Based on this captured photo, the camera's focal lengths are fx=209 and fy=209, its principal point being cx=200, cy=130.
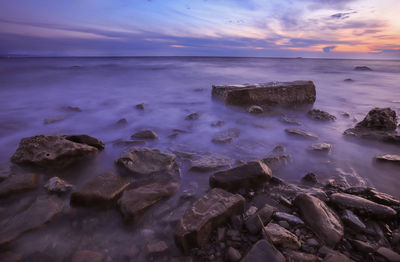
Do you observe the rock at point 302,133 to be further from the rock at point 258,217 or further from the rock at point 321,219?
the rock at point 258,217

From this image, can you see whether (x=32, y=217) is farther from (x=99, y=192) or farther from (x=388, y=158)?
(x=388, y=158)

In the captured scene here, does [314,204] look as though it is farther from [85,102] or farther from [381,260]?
[85,102]

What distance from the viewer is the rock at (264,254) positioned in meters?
1.10

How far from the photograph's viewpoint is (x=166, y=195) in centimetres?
173

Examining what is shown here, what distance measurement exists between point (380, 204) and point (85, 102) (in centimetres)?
Answer: 572

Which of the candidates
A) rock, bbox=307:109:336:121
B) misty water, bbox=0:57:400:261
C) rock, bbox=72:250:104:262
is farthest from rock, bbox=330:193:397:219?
rock, bbox=307:109:336:121

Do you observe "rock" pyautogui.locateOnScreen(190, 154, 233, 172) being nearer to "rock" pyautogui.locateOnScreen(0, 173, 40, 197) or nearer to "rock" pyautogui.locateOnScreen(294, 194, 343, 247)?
"rock" pyautogui.locateOnScreen(294, 194, 343, 247)

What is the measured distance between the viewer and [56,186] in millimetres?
1739

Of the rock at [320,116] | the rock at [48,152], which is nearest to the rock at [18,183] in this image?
the rock at [48,152]

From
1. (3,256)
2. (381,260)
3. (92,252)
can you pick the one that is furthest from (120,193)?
(381,260)

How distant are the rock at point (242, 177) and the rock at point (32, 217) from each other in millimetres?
1225

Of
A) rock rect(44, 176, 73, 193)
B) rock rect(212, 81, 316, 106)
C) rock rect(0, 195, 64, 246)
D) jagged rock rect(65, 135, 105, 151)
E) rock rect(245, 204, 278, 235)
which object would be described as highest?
rock rect(212, 81, 316, 106)

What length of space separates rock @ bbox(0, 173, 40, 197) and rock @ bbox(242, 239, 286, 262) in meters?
1.82

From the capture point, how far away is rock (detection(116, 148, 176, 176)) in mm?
2061
